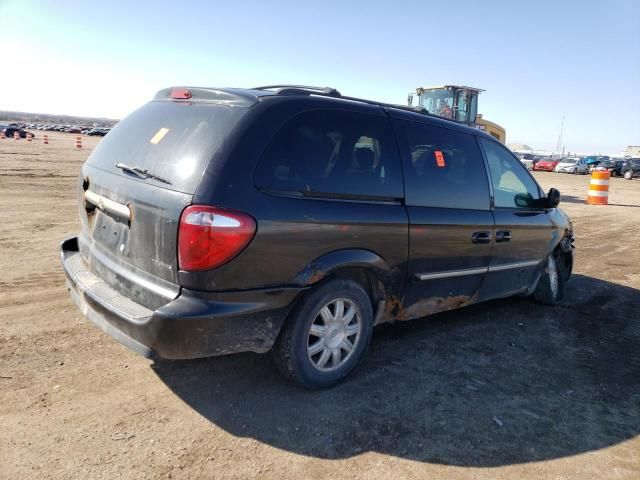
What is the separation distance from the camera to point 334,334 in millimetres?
3412

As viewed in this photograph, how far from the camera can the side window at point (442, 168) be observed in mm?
3800

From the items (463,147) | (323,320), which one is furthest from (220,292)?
(463,147)

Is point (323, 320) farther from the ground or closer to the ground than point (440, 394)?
farther from the ground

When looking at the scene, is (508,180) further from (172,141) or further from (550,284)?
(172,141)

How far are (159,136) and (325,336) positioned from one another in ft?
5.53

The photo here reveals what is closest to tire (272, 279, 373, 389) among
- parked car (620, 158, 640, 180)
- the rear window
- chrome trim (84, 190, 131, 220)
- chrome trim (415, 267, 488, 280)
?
chrome trim (415, 267, 488, 280)

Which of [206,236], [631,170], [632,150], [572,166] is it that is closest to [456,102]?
[206,236]

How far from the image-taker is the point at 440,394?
350 cm

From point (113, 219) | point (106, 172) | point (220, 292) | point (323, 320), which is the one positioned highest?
point (106, 172)

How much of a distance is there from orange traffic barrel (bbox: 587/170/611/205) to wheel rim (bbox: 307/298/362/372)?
1640cm

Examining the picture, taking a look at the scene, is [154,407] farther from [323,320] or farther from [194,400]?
[323,320]

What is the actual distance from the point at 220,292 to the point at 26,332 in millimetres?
2168

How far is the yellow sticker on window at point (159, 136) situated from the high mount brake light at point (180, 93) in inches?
11.5

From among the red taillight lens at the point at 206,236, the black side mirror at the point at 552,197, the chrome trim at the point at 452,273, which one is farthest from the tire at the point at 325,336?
the black side mirror at the point at 552,197
